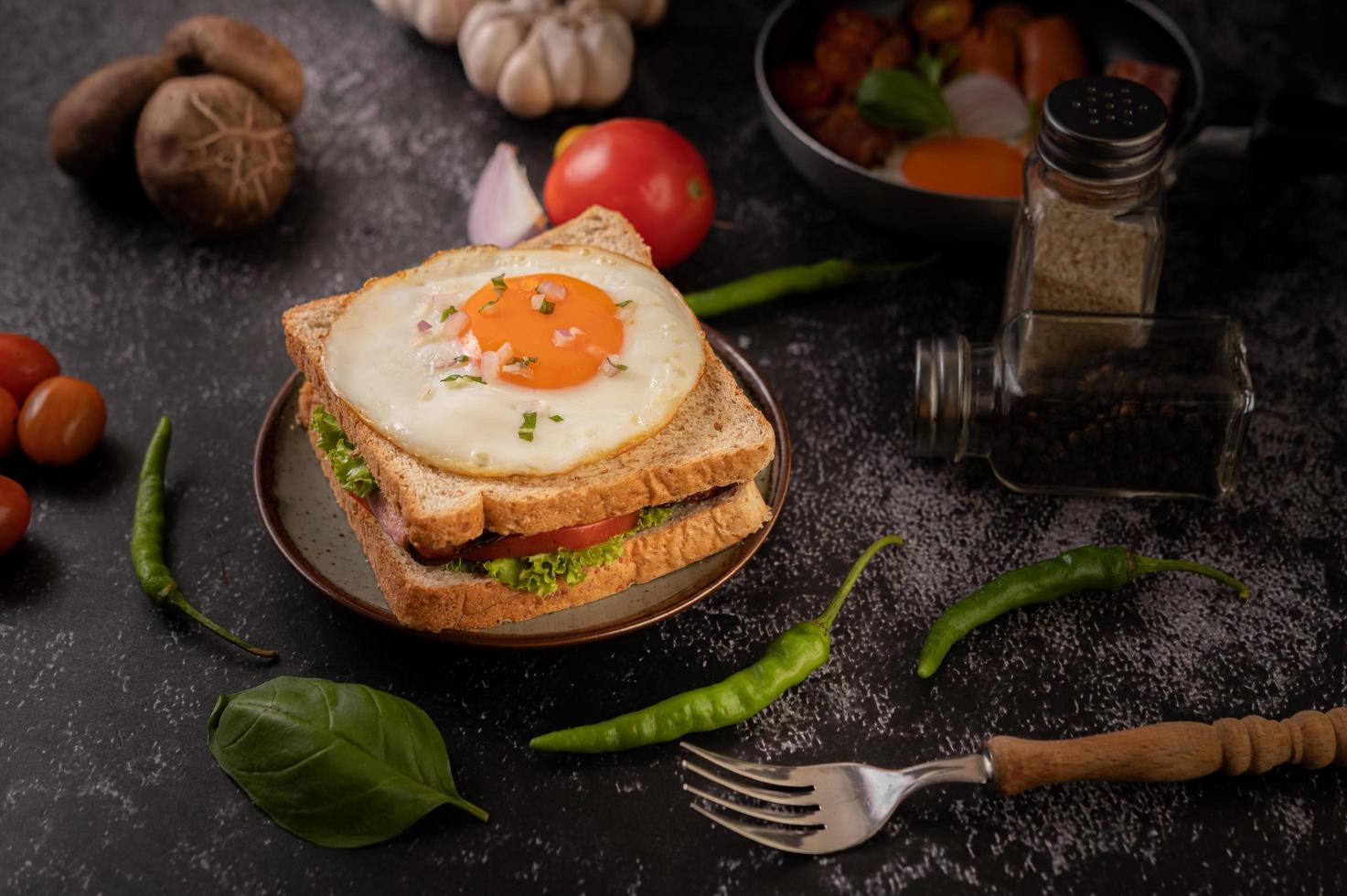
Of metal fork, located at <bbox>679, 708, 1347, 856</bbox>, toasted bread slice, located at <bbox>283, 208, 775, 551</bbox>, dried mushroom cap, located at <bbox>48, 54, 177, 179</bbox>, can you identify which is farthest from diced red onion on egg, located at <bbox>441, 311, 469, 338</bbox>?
dried mushroom cap, located at <bbox>48, 54, 177, 179</bbox>

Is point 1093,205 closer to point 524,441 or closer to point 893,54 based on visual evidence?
point 893,54

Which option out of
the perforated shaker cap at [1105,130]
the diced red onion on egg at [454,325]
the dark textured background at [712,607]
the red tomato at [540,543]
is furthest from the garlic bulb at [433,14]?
the red tomato at [540,543]

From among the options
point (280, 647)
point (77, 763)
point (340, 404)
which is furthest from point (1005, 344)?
point (77, 763)

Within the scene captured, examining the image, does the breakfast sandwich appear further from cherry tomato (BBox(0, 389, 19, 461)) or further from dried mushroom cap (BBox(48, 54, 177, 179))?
dried mushroom cap (BBox(48, 54, 177, 179))

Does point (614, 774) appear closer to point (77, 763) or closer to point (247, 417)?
point (77, 763)

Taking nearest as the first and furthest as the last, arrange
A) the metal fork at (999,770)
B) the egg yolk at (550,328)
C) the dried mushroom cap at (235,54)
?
the metal fork at (999,770) → the egg yolk at (550,328) → the dried mushroom cap at (235,54)

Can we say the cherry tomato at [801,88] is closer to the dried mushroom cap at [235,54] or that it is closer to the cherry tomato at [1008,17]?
the cherry tomato at [1008,17]

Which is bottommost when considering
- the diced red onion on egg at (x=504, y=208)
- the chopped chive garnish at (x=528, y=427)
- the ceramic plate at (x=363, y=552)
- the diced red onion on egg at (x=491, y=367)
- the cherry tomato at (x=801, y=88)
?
the ceramic plate at (x=363, y=552)
